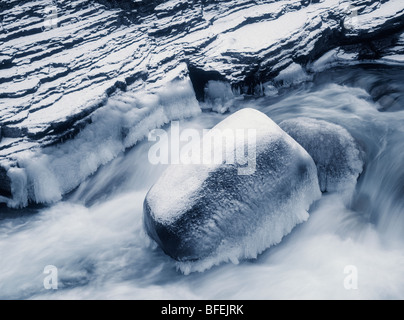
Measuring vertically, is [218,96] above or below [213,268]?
above

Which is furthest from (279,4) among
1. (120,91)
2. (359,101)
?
(120,91)

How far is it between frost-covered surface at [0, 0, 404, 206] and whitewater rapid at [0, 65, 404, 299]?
1.48 feet

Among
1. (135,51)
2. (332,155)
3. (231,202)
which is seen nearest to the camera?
(231,202)

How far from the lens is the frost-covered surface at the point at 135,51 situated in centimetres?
445

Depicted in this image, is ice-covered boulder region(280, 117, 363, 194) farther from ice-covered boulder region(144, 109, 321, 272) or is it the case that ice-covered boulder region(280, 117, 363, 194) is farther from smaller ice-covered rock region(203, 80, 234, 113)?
smaller ice-covered rock region(203, 80, 234, 113)

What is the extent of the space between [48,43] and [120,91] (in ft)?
6.38

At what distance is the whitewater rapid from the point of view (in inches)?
113

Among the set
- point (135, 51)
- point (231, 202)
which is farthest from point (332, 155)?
point (135, 51)

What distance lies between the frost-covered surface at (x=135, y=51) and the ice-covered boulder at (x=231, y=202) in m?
2.14

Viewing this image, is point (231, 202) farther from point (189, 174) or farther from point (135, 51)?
point (135, 51)

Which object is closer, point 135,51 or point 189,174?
point 189,174

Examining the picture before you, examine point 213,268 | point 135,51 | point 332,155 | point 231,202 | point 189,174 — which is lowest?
point 213,268

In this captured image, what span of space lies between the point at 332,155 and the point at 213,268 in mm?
1889

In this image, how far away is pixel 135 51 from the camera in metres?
5.82
